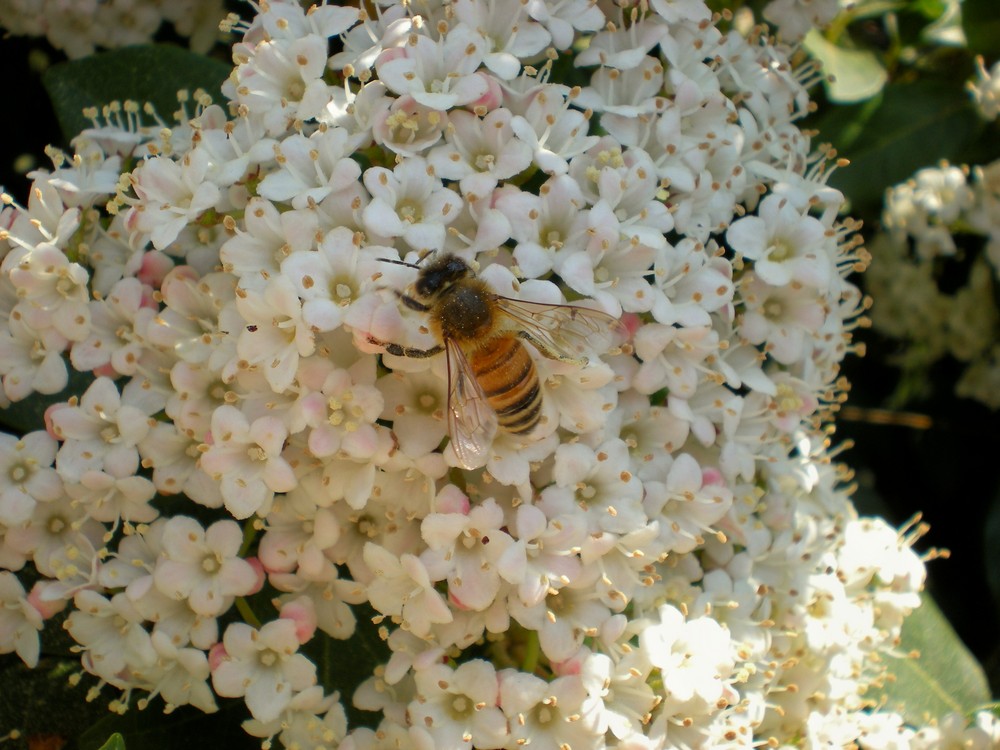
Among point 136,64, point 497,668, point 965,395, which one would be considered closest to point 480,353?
point 497,668

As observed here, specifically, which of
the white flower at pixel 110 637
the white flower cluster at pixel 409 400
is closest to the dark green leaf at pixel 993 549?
the white flower cluster at pixel 409 400

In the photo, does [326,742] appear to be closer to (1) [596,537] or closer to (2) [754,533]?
(1) [596,537]

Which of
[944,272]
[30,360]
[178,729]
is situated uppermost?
[30,360]

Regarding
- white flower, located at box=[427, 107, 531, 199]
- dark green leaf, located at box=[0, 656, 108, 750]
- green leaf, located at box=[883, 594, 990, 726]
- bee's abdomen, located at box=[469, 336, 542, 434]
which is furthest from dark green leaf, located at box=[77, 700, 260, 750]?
green leaf, located at box=[883, 594, 990, 726]

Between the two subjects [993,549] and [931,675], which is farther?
[993,549]

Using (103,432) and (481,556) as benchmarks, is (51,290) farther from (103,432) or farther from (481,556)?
(481,556)

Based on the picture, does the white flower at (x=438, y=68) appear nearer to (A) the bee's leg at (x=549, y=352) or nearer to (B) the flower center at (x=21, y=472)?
(A) the bee's leg at (x=549, y=352)

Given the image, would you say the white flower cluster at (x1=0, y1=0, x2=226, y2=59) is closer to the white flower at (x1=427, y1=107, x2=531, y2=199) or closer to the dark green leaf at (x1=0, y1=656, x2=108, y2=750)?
the white flower at (x1=427, y1=107, x2=531, y2=199)

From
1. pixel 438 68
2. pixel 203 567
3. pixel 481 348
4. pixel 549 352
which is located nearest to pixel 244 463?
pixel 203 567
